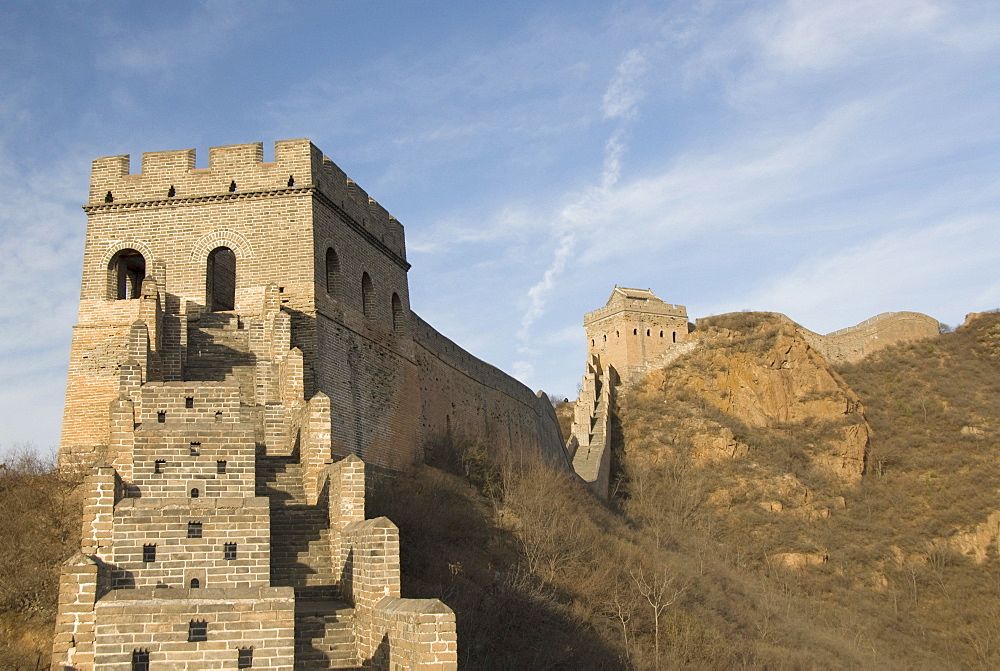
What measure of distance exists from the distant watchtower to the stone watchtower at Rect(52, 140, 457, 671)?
28.8 metres

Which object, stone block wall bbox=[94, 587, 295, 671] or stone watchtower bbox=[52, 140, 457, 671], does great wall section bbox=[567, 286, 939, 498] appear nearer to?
stone watchtower bbox=[52, 140, 457, 671]

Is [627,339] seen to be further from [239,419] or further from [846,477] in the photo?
[239,419]

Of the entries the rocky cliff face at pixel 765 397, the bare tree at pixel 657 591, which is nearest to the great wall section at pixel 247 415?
the bare tree at pixel 657 591

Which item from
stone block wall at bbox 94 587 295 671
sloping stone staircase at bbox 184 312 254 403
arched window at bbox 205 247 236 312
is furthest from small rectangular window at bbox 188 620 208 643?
arched window at bbox 205 247 236 312

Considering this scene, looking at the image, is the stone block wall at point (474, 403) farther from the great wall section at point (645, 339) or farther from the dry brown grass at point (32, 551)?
the dry brown grass at point (32, 551)

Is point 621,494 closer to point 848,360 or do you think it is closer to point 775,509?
point 775,509

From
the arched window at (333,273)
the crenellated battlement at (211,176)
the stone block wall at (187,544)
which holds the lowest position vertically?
the stone block wall at (187,544)

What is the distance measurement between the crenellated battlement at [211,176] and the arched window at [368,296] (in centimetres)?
241

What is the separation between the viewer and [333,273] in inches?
758

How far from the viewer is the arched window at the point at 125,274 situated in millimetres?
18219

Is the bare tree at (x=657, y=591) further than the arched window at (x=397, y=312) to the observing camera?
No

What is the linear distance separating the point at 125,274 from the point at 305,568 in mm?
9693

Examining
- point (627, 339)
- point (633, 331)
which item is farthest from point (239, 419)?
point (633, 331)

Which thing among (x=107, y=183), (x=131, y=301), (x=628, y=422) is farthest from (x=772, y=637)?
(x=628, y=422)
